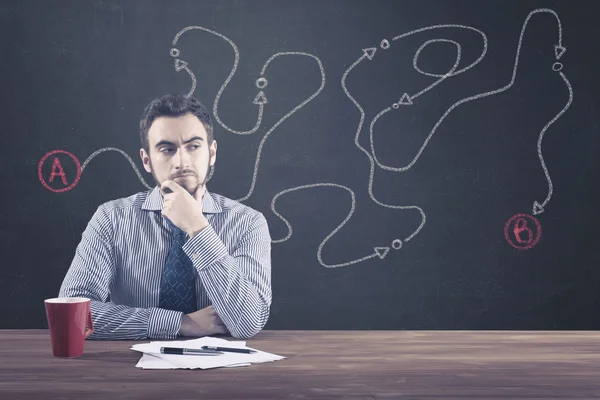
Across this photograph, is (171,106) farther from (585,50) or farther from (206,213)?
(585,50)

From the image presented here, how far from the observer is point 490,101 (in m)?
2.38

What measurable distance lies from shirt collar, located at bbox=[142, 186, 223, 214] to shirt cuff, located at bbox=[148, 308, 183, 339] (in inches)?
19.4

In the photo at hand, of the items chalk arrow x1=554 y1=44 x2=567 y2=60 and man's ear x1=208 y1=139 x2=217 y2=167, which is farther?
chalk arrow x1=554 y1=44 x2=567 y2=60

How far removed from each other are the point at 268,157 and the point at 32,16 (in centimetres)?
111

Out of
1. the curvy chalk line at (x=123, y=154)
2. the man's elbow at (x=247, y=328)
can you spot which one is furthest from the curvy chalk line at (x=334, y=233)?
the man's elbow at (x=247, y=328)

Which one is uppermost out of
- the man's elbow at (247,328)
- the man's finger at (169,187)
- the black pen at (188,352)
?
the man's finger at (169,187)

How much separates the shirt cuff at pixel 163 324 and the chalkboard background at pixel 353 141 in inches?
35.8

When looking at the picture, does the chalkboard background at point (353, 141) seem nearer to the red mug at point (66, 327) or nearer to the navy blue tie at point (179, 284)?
the navy blue tie at point (179, 284)

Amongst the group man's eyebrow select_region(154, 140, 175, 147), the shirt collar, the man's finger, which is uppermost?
man's eyebrow select_region(154, 140, 175, 147)

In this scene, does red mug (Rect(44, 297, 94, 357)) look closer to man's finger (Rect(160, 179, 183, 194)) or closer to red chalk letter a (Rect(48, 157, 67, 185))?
man's finger (Rect(160, 179, 183, 194))

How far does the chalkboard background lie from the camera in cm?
233

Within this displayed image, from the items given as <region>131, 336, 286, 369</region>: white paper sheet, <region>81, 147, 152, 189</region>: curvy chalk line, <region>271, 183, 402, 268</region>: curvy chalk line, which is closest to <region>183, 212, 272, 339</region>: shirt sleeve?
<region>131, 336, 286, 369</region>: white paper sheet

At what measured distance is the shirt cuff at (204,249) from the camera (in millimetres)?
1600

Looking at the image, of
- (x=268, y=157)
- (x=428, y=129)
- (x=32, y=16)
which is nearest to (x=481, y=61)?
(x=428, y=129)
